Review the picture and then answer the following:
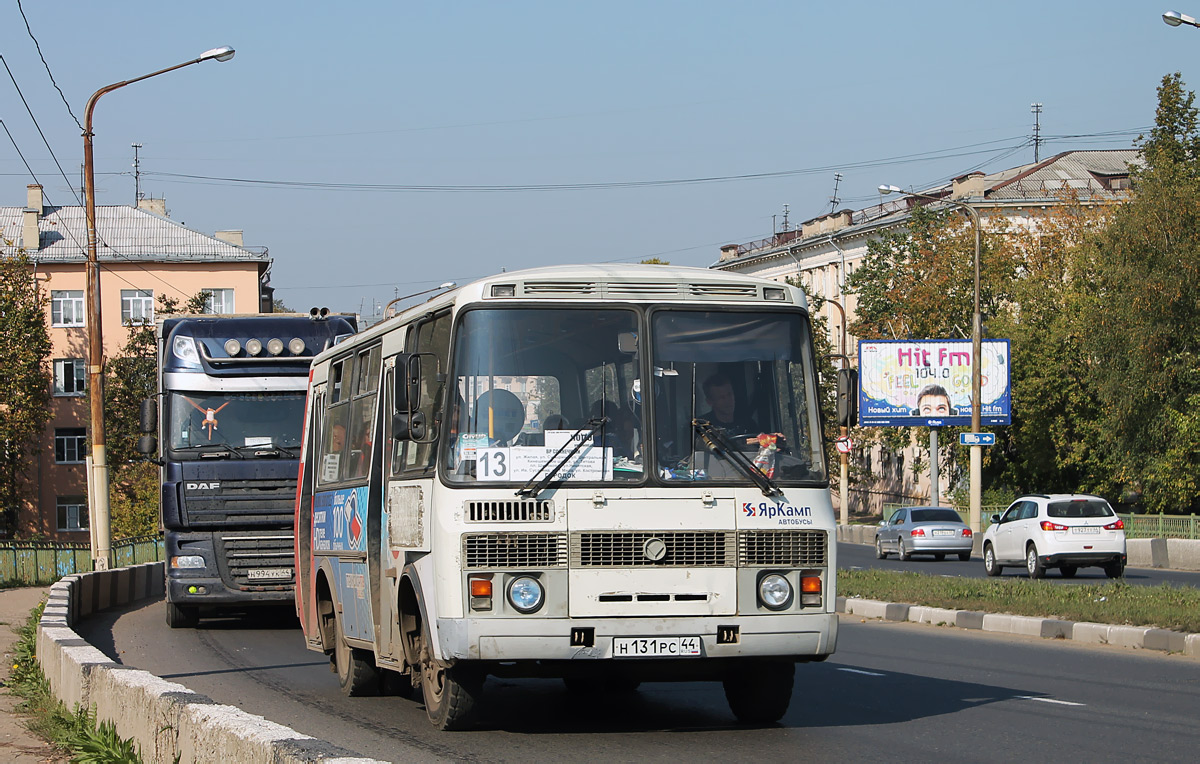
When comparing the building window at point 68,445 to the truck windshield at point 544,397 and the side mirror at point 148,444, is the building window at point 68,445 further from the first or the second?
the truck windshield at point 544,397

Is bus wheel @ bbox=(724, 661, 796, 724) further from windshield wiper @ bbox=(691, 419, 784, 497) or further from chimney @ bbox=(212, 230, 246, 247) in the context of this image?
chimney @ bbox=(212, 230, 246, 247)

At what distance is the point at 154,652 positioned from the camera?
663 inches

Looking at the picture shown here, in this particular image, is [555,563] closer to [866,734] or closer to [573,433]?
[573,433]

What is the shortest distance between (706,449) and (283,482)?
34.1 ft

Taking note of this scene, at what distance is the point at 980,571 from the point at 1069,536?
18.9ft

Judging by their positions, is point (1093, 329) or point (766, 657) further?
point (1093, 329)

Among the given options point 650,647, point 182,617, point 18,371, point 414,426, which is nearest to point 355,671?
point 414,426

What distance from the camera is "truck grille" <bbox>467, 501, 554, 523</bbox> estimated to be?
917cm

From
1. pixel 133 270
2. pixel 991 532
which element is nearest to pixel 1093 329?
pixel 991 532

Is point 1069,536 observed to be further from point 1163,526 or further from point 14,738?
point 14,738

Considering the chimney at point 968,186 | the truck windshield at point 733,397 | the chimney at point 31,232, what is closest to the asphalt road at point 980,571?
the truck windshield at point 733,397

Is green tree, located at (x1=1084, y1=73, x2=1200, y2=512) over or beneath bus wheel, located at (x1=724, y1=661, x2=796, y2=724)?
over

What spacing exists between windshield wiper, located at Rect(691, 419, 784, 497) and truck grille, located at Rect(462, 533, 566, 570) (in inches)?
42.6

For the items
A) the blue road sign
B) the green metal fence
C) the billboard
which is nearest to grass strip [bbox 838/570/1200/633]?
the green metal fence
